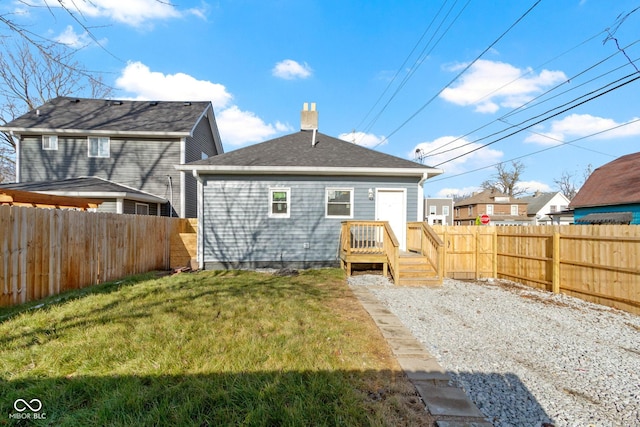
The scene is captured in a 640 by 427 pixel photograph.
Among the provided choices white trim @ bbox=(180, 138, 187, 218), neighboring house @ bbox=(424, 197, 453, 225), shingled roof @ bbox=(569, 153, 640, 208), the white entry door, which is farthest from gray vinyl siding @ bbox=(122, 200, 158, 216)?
neighboring house @ bbox=(424, 197, 453, 225)

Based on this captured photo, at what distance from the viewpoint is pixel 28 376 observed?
2.49m

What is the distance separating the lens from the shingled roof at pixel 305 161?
8594mm

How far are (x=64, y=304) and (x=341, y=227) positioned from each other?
659 centimetres

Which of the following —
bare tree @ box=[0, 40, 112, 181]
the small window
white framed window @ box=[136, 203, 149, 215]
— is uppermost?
bare tree @ box=[0, 40, 112, 181]

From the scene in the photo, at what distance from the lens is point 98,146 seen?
495 inches

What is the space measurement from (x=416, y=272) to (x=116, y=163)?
13.3 metres

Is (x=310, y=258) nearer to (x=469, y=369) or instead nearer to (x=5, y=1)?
(x=469, y=369)

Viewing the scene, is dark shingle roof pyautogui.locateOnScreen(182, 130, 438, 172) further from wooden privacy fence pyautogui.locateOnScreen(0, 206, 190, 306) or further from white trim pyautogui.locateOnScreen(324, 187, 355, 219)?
wooden privacy fence pyautogui.locateOnScreen(0, 206, 190, 306)

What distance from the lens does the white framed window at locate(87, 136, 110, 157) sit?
41.1 ft

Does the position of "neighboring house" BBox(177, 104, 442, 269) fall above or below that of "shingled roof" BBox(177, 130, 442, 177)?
below

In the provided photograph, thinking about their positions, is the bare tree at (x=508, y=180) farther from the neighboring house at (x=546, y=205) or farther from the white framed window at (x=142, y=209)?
the white framed window at (x=142, y=209)

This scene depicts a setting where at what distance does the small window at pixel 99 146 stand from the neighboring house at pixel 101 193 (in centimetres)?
118

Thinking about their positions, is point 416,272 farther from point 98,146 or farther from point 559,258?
point 98,146

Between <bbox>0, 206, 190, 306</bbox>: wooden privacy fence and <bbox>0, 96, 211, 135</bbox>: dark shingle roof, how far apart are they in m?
6.43
